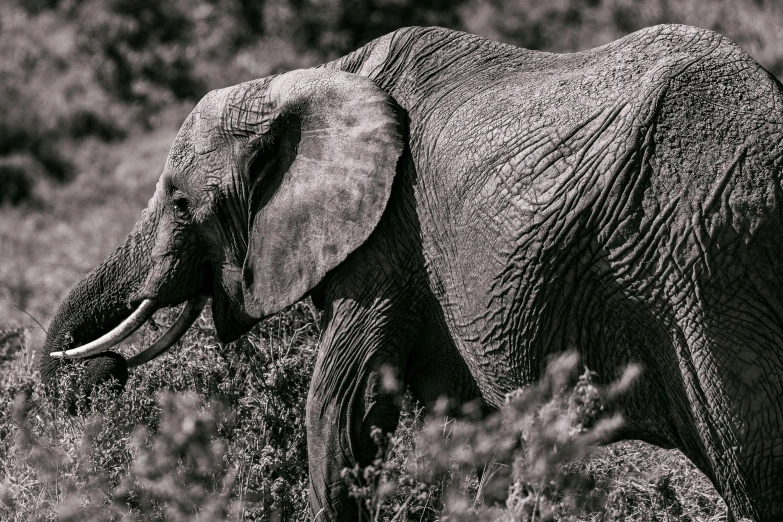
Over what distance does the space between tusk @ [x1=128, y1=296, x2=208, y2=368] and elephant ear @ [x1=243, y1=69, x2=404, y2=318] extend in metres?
0.43

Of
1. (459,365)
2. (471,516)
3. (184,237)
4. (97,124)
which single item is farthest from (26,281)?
(471,516)

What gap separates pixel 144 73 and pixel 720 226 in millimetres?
11932

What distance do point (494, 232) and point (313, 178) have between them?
73 cm

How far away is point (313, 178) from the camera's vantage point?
416 cm

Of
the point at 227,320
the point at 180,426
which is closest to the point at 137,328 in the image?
the point at 227,320

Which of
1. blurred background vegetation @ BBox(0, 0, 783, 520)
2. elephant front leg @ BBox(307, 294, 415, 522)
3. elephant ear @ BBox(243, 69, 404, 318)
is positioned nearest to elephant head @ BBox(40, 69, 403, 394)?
elephant ear @ BBox(243, 69, 404, 318)

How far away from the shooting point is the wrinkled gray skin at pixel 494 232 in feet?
11.1

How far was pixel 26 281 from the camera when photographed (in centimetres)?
1019

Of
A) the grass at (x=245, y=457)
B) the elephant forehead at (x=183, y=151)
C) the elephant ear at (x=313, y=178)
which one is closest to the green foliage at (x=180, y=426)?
the grass at (x=245, y=457)

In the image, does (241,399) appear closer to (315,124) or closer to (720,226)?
(315,124)

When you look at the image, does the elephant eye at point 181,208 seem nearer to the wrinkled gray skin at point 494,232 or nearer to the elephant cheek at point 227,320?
the wrinkled gray skin at point 494,232

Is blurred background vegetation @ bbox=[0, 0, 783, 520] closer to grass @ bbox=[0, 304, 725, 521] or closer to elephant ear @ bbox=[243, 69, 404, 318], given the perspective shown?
grass @ bbox=[0, 304, 725, 521]

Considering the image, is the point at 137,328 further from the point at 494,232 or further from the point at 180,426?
the point at 494,232

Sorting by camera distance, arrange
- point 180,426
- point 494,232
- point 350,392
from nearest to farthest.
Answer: point 180,426 → point 494,232 → point 350,392
